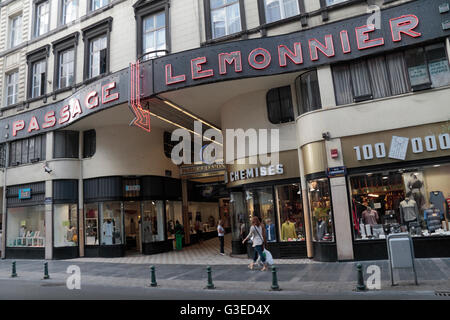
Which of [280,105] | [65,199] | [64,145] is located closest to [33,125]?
[64,145]

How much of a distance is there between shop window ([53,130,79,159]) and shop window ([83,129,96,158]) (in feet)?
1.66

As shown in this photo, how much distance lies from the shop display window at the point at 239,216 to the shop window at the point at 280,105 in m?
3.63

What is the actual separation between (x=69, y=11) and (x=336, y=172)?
18.8 metres

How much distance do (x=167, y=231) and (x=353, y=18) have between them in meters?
14.1

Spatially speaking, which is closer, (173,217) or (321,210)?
(321,210)

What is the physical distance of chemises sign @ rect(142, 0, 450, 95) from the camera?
37.6ft

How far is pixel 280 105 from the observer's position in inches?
565

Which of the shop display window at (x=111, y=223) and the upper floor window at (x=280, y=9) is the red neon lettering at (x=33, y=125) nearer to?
the shop display window at (x=111, y=223)

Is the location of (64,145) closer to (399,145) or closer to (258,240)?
(258,240)

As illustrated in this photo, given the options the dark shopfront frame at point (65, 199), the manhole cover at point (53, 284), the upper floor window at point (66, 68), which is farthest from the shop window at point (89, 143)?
the manhole cover at point (53, 284)

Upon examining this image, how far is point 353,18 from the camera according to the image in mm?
12211

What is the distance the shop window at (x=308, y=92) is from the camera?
12898 millimetres

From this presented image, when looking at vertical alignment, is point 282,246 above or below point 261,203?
below

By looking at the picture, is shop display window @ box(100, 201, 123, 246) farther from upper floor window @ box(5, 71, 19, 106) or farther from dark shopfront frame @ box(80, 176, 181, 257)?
upper floor window @ box(5, 71, 19, 106)
